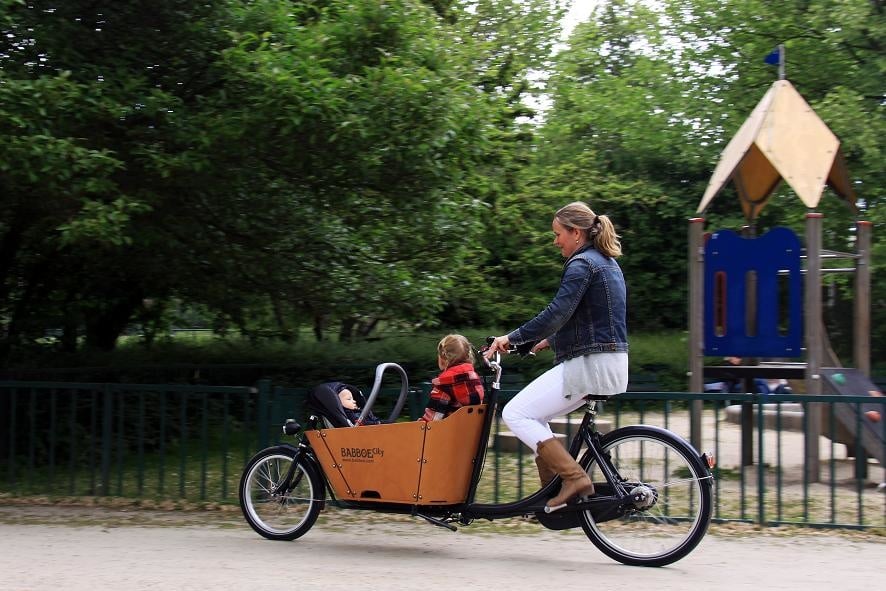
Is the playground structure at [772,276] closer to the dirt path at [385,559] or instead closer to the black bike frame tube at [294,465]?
the dirt path at [385,559]

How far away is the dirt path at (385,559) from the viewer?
5.50 m

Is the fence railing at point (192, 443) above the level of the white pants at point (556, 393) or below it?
below

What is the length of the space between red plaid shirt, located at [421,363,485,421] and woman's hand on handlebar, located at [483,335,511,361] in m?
0.29

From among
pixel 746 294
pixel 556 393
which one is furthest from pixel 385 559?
pixel 746 294

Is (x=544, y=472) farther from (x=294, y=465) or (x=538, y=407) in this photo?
(x=294, y=465)

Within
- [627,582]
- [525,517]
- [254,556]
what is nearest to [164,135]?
[254,556]

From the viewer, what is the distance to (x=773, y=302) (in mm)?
9008

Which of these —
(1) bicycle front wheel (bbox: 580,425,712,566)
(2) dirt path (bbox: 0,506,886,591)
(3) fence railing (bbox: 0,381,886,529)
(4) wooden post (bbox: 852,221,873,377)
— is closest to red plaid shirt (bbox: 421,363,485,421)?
(1) bicycle front wheel (bbox: 580,425,712,566)

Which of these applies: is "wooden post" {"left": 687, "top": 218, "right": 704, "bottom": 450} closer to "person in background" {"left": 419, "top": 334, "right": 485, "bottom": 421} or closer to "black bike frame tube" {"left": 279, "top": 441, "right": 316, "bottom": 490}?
"person in background" {"left": 419, "top": 334, "right": 485, "bottom": 421}

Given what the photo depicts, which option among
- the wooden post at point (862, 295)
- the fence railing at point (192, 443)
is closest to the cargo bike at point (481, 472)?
the fence railing at point (192, 443)

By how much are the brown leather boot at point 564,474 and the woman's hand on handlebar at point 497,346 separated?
577 millimetres

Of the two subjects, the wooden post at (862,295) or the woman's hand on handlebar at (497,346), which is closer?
the woman's hand on handlebar at (497,346)

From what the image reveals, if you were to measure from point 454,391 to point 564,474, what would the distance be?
0.76 m

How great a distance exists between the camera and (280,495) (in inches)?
259
